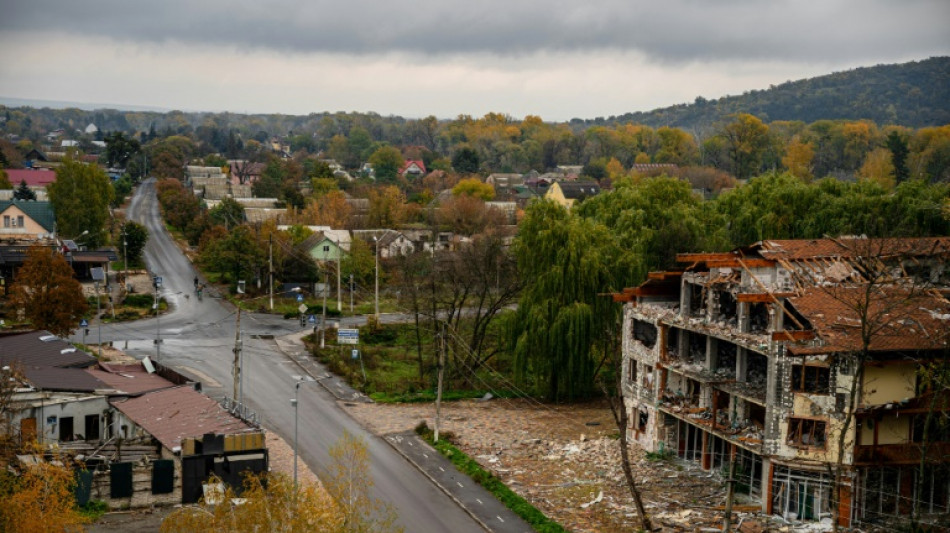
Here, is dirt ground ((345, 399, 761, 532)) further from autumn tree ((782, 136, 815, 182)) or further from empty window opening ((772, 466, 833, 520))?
autumn tree ((782, 136, 815, 182))

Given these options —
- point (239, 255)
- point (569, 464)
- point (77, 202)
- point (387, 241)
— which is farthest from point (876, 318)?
point (77, 202)

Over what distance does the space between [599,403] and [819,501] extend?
720 inches

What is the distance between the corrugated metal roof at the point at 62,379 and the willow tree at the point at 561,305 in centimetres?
2029

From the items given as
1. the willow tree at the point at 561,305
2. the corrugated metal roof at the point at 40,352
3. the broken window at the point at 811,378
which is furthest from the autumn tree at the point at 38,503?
the willow tree at the point at 561,305

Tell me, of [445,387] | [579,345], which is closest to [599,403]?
[579,345]

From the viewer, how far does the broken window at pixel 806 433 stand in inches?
1308

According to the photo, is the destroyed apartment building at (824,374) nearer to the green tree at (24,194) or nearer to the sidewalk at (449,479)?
the sidewalk at (449,479)

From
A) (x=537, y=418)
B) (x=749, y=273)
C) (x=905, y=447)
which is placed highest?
(x=749, y=273)

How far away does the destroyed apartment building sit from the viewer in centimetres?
3266

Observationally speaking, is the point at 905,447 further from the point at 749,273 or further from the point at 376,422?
the point at 376,422

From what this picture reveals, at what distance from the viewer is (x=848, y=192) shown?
5888 cm

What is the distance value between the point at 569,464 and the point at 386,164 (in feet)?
379

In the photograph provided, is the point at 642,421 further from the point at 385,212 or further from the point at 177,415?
the point at 385,212

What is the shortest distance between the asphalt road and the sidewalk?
0.34 meters
